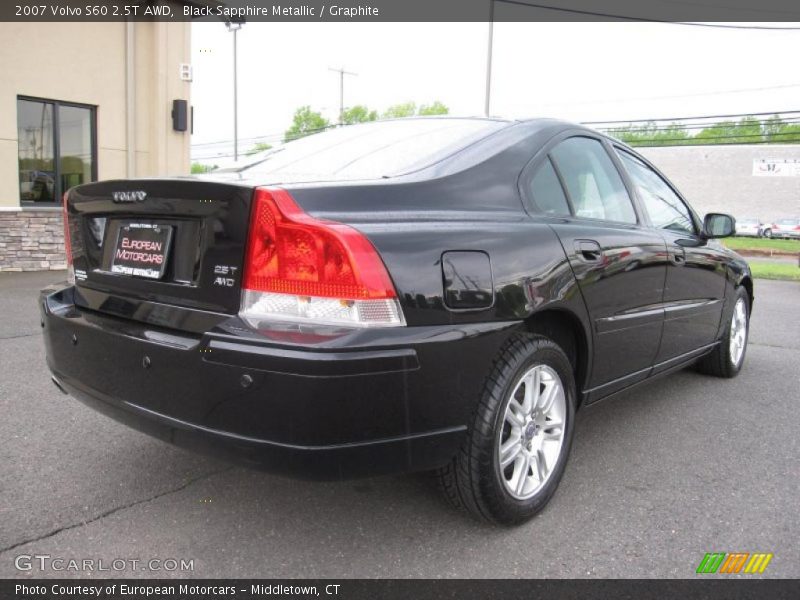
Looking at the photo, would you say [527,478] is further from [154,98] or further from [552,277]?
[154,98]

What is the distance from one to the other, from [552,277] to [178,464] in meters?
1.92

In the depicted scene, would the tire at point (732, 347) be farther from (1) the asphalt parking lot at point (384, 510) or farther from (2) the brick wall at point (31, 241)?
(2) the brick wall at point (31, 241)

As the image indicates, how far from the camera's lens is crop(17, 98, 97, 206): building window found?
990 centimetres

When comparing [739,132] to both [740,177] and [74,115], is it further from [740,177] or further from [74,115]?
[74,115]

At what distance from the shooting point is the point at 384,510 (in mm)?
2734

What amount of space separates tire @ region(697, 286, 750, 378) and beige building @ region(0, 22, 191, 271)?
30.3 ft

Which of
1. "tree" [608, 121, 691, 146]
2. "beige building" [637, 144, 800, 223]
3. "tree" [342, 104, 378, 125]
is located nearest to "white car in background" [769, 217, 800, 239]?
"beige building" [637, 144, 800, 223]

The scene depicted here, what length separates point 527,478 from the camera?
8.71 ft

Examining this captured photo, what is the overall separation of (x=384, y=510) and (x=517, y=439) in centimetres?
64

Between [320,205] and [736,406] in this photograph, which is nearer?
[320,205]

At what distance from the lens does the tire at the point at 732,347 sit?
4.73 meters

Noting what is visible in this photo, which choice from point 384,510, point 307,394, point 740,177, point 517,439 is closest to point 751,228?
point 740,177

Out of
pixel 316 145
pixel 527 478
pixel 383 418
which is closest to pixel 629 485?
pixel 527 478
